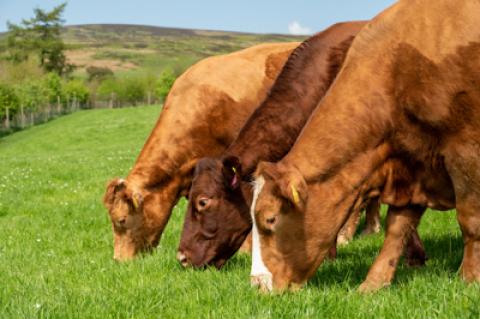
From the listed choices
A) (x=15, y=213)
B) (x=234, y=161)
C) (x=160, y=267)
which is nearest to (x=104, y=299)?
(x=160, y=267)

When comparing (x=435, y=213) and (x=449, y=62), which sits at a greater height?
(x=449, y=62)

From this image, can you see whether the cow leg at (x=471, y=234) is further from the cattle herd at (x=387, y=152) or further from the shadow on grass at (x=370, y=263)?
the shadow on grass at (x=370, y=263)

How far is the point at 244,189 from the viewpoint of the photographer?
23.0 ft

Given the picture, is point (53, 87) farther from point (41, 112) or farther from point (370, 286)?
point (370, 286)

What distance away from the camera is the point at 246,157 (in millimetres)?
6781

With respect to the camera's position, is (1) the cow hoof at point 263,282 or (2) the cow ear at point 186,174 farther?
(2) the cow ear at point 186,174

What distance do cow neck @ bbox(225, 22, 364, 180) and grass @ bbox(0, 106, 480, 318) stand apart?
51.8 inches

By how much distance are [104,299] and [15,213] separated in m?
7.56

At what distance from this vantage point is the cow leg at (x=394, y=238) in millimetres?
5582

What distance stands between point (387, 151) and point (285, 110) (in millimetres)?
1641

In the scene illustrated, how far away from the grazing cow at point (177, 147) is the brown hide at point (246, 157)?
4.37 feet

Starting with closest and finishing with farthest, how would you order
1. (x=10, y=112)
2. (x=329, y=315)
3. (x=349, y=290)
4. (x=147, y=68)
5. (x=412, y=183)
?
1. (x=329, y=315)
2. (x=349, y=290)
3. (x=412, y=183)
4. (x=10, y=112)
5. (x=147, y=68)

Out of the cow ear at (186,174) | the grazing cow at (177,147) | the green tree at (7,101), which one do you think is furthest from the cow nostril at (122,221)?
the green tree at (7,101)

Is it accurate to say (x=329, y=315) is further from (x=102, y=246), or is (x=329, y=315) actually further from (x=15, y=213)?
(x=15, y=213)
